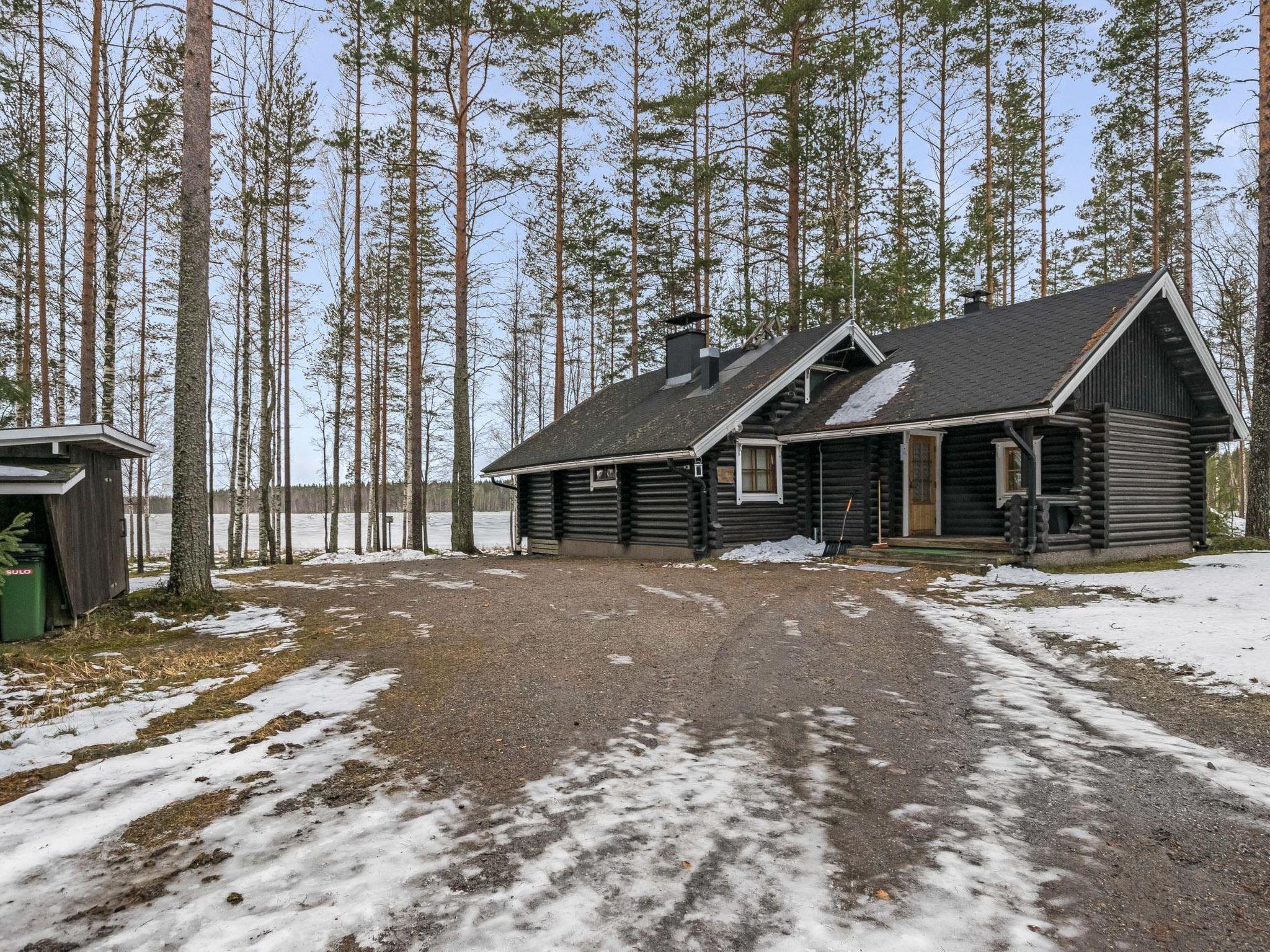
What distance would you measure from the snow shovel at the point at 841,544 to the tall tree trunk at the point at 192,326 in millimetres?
11073

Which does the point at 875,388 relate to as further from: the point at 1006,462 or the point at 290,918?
the point at 290,918

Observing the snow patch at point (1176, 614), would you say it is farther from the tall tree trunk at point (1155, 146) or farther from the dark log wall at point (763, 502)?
the tall tree trunk at point (1155, 146)

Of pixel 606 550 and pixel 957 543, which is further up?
pixel 957 543

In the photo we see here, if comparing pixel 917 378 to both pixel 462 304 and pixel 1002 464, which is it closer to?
pixel 1002 464

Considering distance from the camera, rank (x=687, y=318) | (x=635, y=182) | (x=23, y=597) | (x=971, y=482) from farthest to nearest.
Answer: (x=635, y=182) < (x=687, y=318) < (x=971, y=482) < (x=23, y=597)

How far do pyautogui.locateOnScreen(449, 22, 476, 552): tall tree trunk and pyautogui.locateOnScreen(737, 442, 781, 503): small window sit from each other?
22.9ft

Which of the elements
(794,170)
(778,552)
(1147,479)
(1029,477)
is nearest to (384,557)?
(778,552)

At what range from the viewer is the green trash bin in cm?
671

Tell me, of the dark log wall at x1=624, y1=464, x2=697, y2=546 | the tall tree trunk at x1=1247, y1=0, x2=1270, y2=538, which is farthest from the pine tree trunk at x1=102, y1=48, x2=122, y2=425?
the tall tree trunk at x1=1247, y1=0, x2=1270, y2=538

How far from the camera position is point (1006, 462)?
41.1 ft

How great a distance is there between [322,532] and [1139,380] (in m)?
42.8

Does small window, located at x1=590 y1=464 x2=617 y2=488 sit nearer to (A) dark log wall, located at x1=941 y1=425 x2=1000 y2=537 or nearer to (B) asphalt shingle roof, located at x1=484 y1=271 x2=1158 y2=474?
(B) asphalt shingle roof, located at x1=484 y1=271 x2=1158 y2=474

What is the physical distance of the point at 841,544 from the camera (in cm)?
1385

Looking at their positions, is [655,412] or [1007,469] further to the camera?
[655,412]
